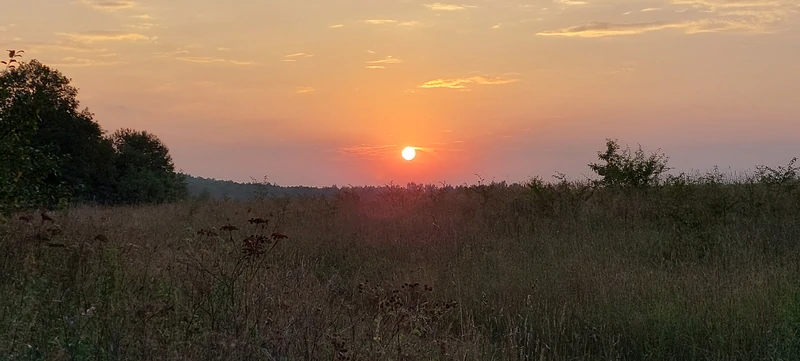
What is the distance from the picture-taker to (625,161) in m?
17.3

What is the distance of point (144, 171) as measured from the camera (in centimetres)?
3925

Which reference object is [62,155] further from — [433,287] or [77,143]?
[77,143]

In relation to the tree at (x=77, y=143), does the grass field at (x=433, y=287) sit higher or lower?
lower

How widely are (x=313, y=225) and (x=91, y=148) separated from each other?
26.0 meters

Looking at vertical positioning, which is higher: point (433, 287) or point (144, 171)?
point (144, 171)

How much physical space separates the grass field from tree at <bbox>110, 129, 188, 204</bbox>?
26487 millimetres

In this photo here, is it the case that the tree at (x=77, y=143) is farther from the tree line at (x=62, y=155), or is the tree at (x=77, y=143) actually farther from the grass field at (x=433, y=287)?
the grass field at (x=433, y=287)

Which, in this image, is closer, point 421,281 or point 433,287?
point 433,287

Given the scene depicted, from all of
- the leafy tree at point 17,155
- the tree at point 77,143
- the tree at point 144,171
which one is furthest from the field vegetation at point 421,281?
the tree at point 144,171

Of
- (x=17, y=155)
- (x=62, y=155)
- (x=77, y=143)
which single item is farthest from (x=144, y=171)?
(x=17, y=155)

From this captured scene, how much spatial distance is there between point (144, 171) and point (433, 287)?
36.9 metres

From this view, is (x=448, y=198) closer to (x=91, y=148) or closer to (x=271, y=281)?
(x=271, y=281)

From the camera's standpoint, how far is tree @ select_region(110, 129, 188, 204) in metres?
36.5

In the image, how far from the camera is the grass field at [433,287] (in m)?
4.07
